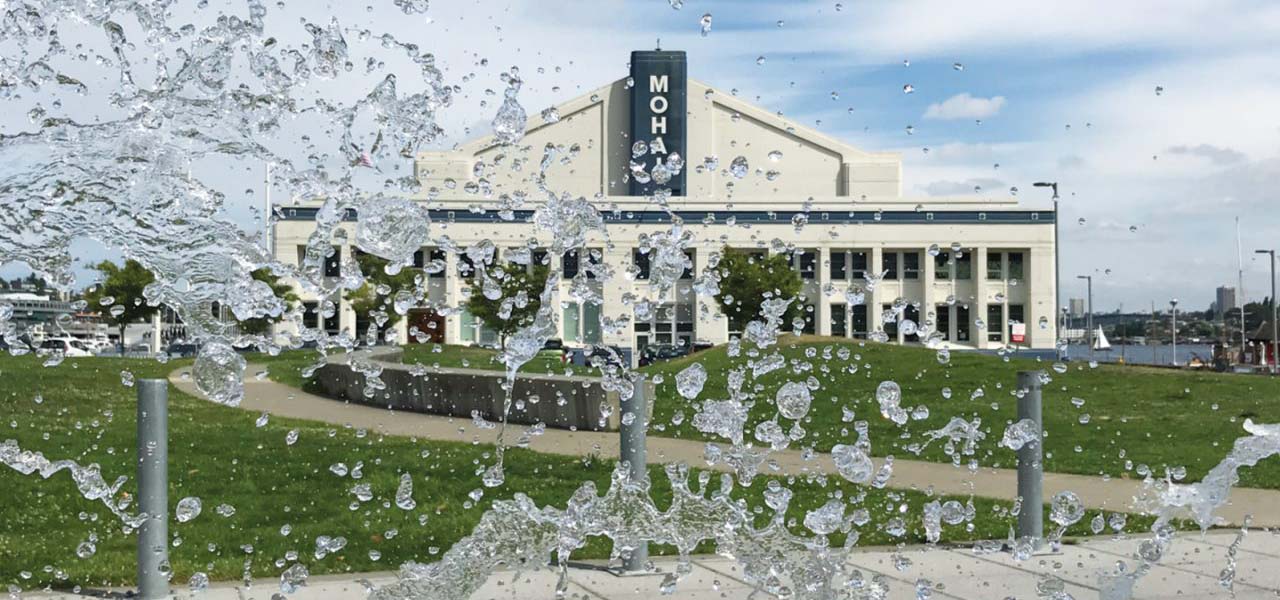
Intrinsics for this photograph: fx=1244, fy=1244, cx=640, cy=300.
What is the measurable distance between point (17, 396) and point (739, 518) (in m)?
10.5

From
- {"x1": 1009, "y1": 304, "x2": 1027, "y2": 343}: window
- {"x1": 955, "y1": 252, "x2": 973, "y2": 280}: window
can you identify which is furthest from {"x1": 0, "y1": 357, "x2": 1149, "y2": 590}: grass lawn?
{"x1": 1009, "y1": 304, "x2": 1027, "y2": 343}: window

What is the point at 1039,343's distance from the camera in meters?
67.4

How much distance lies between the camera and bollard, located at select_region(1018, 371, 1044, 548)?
6.73 meters

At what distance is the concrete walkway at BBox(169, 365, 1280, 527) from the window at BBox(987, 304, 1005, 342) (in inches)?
2095

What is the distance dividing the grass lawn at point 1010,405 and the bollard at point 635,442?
5926 mm

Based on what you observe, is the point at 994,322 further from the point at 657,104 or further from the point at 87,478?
the point at 87,478

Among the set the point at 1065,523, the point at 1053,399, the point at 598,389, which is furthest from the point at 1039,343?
the point at 1065,523

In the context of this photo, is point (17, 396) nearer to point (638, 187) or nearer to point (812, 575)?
point (812, 575)

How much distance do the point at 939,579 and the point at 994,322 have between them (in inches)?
2510

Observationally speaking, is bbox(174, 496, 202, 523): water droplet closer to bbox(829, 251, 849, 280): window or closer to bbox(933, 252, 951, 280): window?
bbox(829, 251, 849, 280): window

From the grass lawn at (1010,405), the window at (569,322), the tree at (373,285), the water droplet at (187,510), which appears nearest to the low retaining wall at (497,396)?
the grass lawn at (1010,405)

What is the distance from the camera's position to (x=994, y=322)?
221ft

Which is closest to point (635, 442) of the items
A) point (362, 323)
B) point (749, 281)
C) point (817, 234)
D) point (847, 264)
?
point (749, 281)

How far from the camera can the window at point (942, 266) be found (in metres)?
75.1
